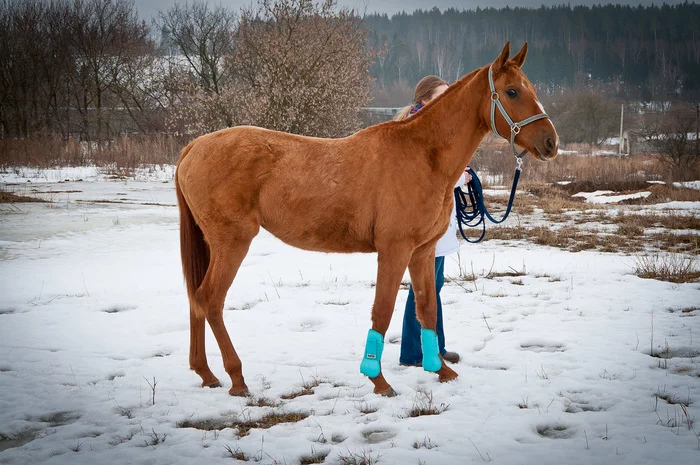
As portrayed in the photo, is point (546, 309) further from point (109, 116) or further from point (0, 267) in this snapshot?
point (109, 116)

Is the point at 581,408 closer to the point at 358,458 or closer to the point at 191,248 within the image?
the point at 358,458

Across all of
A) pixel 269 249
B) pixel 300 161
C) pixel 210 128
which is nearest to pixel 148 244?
pixel 269 249

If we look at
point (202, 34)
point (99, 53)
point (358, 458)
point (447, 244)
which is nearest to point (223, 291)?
point (358, 458)

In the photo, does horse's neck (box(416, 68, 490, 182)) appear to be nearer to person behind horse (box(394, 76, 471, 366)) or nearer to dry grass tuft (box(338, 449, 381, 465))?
person behind horse (box(394, 76, 471, 366))

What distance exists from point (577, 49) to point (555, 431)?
120 metres

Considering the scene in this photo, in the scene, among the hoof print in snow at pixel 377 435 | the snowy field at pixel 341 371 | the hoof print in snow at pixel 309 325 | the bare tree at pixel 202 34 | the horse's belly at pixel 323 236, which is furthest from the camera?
the bare tree at pixel 202 34

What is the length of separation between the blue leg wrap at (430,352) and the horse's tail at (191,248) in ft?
5.95

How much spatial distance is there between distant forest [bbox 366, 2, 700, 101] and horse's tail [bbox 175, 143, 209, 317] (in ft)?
214

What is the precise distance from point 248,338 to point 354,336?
101 centimetres

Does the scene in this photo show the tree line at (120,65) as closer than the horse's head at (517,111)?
No

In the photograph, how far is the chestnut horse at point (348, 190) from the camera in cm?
370

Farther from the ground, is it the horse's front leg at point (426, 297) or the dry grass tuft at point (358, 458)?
the horse's front leg at point (426, 297)

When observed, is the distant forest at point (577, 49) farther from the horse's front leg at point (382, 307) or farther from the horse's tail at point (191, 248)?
the horse's front leg at point (382, 307)

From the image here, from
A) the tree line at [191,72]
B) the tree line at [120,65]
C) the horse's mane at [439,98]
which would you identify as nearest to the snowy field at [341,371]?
the horse's mane at [439,98]
